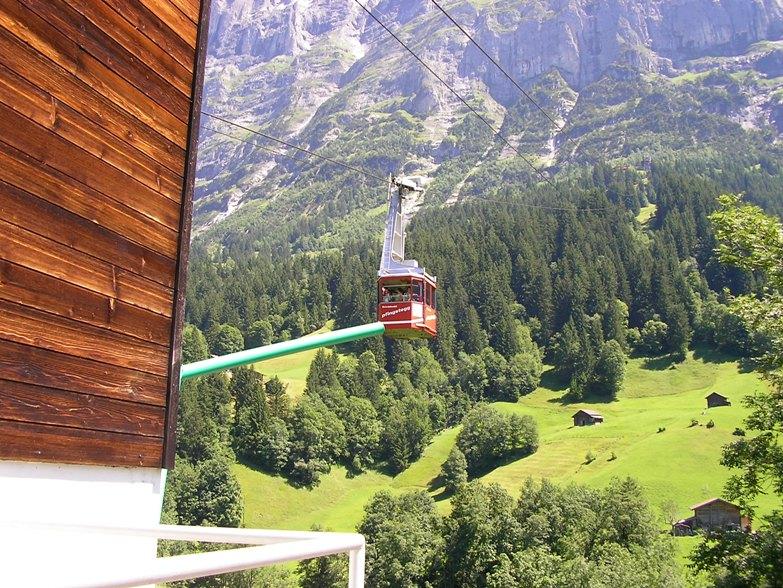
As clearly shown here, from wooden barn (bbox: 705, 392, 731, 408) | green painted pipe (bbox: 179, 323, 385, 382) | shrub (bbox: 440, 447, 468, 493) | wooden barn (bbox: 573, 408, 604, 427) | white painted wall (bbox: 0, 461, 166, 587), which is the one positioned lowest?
shrub (bbox: 440, 447, 468, 493)

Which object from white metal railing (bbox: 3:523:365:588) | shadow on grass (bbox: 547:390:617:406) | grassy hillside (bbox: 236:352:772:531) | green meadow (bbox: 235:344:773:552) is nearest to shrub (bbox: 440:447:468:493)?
green meadow (bbox: 235:344:773:552)

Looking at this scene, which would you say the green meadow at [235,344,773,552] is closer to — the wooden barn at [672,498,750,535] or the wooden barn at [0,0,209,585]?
the wooden barn at [672,498,750,535]

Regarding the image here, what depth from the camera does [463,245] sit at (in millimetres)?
170750

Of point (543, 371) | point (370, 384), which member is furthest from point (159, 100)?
point (543, 371)

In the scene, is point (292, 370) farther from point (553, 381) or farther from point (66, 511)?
point (66, 511)

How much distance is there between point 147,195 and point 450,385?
5192 inches

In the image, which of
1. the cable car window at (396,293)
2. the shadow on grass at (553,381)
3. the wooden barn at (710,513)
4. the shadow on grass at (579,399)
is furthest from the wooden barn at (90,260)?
the shadow on grass at (553,381)

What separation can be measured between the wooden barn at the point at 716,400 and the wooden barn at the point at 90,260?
110137 millimetres

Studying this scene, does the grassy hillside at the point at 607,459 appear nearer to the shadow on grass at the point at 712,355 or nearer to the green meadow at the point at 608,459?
the green meadow at the point at 608,459

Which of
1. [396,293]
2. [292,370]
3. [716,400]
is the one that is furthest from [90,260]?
[292,370]

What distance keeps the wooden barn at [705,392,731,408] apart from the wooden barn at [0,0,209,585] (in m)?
110

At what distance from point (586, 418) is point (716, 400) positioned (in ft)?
57.7

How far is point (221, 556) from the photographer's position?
2615mm

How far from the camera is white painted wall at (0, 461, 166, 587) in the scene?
4.61 meters
